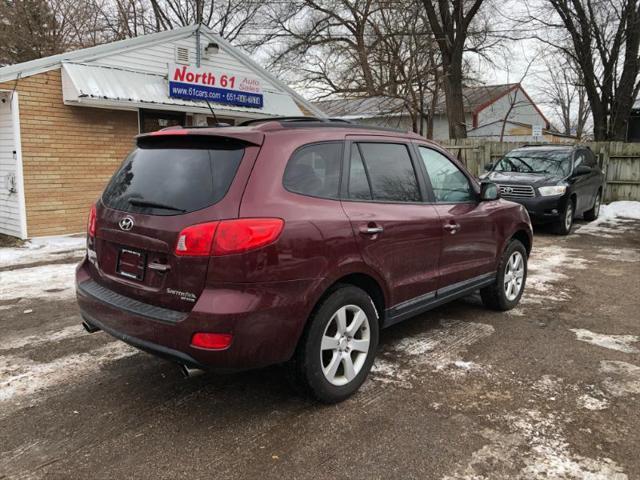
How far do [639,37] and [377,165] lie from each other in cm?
1678

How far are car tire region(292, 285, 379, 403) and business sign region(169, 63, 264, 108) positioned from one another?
29.0 ft

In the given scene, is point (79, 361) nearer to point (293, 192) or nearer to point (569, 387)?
point (293, 192)

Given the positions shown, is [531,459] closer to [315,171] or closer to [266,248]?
[266,248]

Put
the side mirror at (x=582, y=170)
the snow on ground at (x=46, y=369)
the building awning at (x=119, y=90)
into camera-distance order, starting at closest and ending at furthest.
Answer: the snow on ground at (x=46, y=369)
the building awning at (x=119, y=90)
the side mirror at (x=582, y=170)

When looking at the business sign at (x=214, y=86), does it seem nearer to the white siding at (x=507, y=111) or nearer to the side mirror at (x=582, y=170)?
the side mirror at (x=582, y=170)

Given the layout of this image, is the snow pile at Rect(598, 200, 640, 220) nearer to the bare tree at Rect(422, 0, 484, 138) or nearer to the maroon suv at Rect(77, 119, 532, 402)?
the bare tree at Rect(422, 0, 484, 138)

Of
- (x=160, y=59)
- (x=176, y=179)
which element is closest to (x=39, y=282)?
(x=176, y=179)

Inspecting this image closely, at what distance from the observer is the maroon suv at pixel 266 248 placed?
2.75 metres

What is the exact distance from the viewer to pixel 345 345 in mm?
3334

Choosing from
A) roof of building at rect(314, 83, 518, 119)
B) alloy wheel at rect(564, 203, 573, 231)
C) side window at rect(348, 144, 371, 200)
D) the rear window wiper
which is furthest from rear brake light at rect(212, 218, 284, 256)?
roof of building at rect(314, 83, 518, 119)

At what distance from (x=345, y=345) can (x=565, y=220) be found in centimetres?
886

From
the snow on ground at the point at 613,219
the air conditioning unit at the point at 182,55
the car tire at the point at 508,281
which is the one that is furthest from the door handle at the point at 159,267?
the snow on ground at the point at 613,219

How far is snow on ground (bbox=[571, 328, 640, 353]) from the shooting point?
442 cm

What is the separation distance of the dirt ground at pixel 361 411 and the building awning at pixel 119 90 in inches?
234
